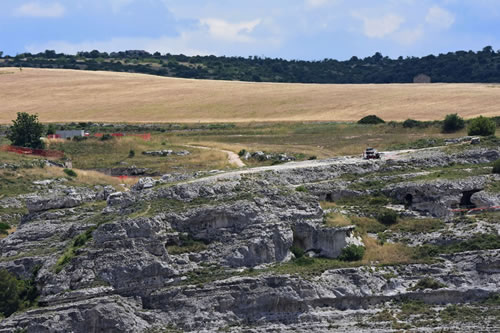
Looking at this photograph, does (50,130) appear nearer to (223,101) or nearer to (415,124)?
(223,101)

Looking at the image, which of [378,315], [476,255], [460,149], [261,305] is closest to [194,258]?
[261,305]

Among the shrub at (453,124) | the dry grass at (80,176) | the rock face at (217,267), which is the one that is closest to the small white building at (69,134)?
the dry grass at (80,176)

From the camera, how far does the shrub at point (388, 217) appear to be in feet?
189

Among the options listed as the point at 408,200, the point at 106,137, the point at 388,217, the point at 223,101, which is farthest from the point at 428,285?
the point at 223,101

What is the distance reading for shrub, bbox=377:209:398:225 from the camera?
57688 millimetres

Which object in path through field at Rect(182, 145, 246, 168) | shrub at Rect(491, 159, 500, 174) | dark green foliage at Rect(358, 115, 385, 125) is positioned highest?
shrub at Rect(491, 159, 500, 174)

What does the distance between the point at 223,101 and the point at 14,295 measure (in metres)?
80.5

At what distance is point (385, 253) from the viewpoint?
53.9 metres

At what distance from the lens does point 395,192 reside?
60.8 meters

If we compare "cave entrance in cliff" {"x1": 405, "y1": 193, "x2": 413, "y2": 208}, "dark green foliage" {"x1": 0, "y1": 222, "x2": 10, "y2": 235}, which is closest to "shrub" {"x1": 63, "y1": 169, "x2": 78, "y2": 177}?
"dark green foliage" {"x1": 0, "y1": 222, "x2": 10, "y2": 235}

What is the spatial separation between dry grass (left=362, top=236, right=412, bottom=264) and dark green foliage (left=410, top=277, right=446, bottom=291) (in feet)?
6.12

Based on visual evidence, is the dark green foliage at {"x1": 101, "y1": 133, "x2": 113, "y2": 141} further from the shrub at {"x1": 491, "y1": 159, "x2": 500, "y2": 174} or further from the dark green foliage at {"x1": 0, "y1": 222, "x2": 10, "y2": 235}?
the shrub at {"x1": 491, "y1": 159, "x2": 500, "y2": 174}

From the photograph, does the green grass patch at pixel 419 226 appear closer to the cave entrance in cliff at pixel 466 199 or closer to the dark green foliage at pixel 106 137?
the cave entrance in cliff at pixel 466 199

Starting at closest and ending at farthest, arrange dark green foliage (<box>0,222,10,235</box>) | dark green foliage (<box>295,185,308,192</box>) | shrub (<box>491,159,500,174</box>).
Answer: dark green foliage (<box>295,185,308,192</box>), shrub (<box>491,159,500,174</box>), dark green foliage (<box>0,222,10,235</box>)
